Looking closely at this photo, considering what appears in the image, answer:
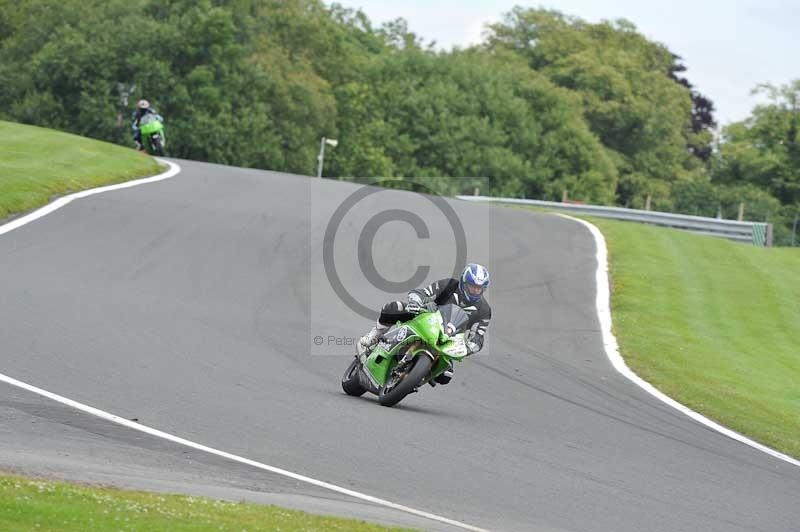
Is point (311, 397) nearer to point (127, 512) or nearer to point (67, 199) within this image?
point (127, 512)

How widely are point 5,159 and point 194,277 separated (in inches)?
386

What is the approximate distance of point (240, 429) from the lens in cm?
1016

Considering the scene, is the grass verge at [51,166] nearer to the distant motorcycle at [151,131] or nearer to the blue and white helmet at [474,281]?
the distant motorcycle at [151,131]

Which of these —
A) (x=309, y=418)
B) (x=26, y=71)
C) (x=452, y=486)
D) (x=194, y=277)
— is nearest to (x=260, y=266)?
(x=194, y=277)

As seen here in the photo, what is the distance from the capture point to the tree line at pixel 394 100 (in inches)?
2677

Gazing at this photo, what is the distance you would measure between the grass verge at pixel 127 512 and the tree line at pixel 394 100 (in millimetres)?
44605

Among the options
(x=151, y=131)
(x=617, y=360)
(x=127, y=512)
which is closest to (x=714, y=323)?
(x=617, y=360)

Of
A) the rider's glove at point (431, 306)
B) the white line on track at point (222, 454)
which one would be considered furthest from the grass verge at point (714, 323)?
the white line on track at point (222, 454)

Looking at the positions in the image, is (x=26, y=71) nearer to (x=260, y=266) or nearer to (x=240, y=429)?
(x=260, y=266)

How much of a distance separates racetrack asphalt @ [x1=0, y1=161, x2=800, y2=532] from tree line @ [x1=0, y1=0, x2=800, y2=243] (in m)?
34.2

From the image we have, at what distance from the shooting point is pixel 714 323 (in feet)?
66.9

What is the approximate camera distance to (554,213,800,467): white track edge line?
501 inches

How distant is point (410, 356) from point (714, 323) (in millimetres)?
9628

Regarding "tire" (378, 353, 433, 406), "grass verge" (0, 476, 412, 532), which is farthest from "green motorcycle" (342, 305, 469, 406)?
"grass verge" (0, 476, 412, 532)
